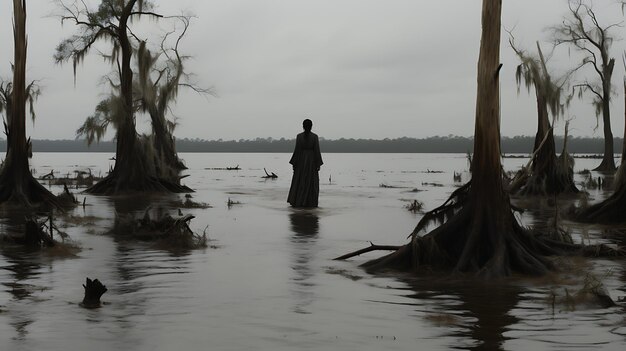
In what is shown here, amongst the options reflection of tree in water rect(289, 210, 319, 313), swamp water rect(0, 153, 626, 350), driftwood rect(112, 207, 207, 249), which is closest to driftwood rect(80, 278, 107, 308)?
swamp water rect(0, 153, 626, 350)

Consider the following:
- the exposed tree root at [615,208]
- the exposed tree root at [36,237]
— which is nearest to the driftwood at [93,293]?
the exposed tree root at [36,237]

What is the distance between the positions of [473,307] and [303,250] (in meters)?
4.81

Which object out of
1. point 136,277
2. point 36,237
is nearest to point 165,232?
point 36,237

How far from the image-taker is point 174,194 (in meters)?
26.9

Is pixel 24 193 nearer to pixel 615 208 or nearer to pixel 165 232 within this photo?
pixel 165 232

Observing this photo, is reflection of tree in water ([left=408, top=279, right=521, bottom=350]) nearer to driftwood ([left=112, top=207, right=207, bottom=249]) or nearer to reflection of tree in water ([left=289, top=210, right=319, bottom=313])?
reflection of tree in water ([left=289, top=210, right=319, bottom=313])

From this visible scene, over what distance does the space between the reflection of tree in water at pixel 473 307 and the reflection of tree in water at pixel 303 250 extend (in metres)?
1.16

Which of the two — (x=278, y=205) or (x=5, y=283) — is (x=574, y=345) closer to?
(x=5, y=283)

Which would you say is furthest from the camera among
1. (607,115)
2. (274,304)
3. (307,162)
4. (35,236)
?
(607,115)

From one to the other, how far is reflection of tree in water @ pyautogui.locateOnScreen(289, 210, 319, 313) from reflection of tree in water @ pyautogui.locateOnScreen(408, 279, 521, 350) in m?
1.16

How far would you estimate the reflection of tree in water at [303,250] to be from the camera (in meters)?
8.20

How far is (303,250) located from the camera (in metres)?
12.1

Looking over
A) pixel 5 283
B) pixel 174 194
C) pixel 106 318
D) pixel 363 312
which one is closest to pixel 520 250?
pixel 363 312

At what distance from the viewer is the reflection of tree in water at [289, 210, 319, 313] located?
323 inches
